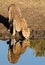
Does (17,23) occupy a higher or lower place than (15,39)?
higher

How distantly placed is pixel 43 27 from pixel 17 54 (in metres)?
4.06

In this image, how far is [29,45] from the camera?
1658 cm

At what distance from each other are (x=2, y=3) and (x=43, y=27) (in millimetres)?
4616

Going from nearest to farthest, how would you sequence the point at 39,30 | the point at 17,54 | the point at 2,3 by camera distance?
the point at 17,54
the point at 39,30
the point at 2,3

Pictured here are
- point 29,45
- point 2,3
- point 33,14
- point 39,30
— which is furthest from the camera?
point 2,3

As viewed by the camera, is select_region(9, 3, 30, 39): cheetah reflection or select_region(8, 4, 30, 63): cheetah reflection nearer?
select_region(8, 4, 30, 63): cheetah reflection

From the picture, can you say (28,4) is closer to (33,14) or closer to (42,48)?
(33,14)

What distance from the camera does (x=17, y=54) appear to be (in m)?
15.4

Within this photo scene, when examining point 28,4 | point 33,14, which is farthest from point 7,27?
point 28,4

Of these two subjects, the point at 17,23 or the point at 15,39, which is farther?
the point at 17,23

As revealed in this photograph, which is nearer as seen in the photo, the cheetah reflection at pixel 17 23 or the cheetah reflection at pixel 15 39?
the cheetah reflection at pixel 15 39

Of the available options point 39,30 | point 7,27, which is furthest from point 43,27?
point 7,27

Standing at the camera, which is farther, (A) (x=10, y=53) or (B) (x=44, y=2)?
(B) (x=44, y=2)

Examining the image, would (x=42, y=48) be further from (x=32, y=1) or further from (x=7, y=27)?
(x=32, y=1)
